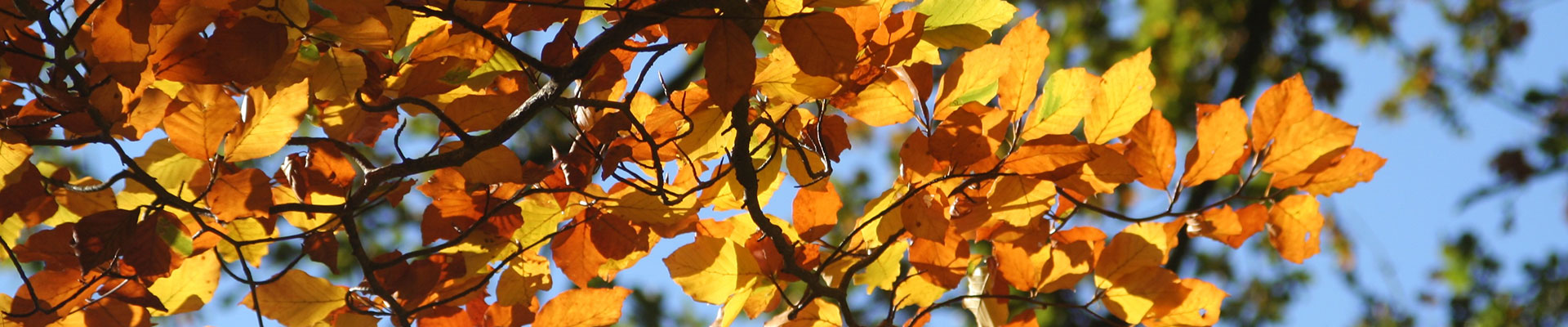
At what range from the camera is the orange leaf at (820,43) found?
0.62 m

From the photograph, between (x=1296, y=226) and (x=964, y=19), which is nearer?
(x=964, y=19)

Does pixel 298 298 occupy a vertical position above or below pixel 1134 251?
above

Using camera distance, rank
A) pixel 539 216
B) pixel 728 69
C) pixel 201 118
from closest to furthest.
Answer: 1. pixel 728 69
2. pixel 201 118
3. pixel 539 216

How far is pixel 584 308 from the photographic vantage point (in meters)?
0.84

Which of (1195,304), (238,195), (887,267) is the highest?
(238,195)

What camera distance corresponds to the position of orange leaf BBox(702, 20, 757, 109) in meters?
0.60

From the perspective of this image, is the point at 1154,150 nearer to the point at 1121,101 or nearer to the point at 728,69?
the point at 1121,101

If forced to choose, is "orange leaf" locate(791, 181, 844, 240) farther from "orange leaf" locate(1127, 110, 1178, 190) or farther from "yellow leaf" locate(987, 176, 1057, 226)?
"orange leaf" locate(1127, 110, 1178, 190)

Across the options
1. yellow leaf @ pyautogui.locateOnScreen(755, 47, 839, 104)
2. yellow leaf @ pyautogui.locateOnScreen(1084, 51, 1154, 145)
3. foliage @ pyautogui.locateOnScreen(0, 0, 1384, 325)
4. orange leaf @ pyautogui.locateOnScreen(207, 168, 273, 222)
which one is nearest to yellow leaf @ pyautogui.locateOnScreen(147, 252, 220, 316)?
foliage @ pyautogui.locateOnScreen(0, 0, 1384, 325)

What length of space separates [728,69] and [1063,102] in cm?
28

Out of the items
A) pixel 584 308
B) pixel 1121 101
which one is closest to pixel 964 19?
pixel 1121 101

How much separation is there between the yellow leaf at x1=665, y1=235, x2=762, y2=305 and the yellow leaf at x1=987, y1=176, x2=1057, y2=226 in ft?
0.63

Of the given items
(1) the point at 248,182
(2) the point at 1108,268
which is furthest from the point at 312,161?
(2) the point at 1108,268

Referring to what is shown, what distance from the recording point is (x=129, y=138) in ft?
2.24
